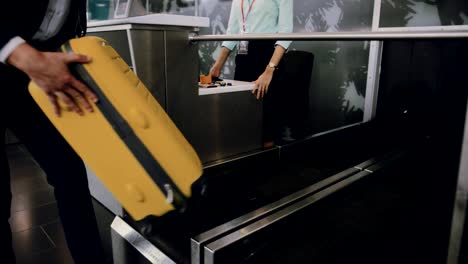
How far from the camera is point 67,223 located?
1047 millimetres

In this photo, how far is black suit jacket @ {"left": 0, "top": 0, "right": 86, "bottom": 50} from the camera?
2.59 ft

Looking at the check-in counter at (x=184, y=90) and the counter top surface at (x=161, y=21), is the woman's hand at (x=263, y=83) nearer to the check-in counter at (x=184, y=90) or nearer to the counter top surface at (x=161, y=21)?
the check-in counter at (x=184, y=90)

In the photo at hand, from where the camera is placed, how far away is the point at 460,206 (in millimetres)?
981

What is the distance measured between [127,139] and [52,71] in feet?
0.69

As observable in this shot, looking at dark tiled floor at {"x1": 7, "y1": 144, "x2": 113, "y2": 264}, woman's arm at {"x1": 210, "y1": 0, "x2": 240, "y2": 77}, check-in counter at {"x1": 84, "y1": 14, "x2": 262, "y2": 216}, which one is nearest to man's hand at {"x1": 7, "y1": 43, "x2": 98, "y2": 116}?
check-in counter at {"x1": 84, "y1": 14, "x2": 262, "y2": 216}

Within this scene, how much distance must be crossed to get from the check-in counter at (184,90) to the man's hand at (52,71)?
0.64 metres

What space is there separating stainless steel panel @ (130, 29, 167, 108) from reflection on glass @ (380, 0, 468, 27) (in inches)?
76.9

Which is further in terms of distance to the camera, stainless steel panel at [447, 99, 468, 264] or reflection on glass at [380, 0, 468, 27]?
reflection on glass at [380, 0, 468, 27]

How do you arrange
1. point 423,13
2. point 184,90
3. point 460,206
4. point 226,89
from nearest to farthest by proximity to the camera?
point 460,206, point 184,90, point 226,89, point 423,13

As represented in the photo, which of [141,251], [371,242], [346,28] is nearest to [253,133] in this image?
[371,242]

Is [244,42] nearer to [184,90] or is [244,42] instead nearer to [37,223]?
[184,90]

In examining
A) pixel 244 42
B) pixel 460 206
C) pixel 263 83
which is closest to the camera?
pixel 460 206

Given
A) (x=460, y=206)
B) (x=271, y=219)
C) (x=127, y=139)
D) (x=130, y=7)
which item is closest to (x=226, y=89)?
(x=130, y=7)

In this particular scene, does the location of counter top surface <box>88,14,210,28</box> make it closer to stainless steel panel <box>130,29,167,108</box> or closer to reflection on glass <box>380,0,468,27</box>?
stainless steel panel <box>130,29,167,108</box>
